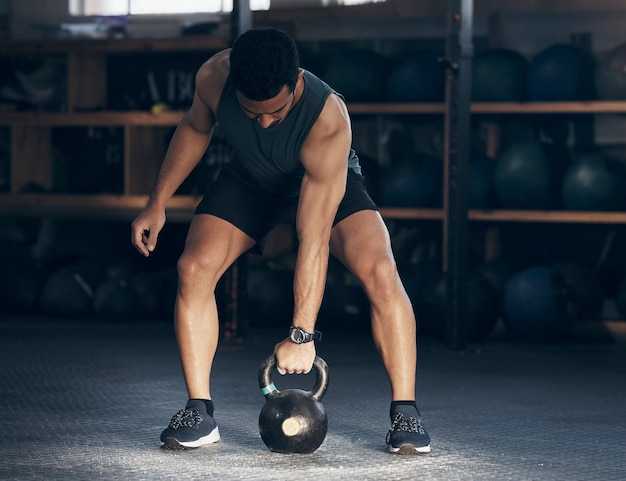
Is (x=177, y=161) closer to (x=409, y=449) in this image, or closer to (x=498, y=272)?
(x=409, y=449)

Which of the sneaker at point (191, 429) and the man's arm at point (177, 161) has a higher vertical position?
the man's arm at point (177, 161)

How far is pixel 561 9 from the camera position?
5957 mm

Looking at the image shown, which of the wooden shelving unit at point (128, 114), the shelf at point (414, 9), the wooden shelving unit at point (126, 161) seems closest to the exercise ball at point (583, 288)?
the wooden shelving unit at point (126, 161)

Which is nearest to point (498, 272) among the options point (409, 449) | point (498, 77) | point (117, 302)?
point (498, 77)

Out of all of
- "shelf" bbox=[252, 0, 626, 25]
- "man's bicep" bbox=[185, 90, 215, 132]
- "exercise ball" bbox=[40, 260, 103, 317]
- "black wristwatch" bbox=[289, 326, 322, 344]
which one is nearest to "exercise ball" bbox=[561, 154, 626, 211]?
"shelf" bbox=[252, 0, 626, 25]

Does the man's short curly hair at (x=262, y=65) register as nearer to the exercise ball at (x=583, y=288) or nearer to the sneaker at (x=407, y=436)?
the sneaker at (x=407, y=436)

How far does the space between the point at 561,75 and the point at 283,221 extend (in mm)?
2852

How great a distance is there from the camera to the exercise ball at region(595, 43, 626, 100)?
531 cm

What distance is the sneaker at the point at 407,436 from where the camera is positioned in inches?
109

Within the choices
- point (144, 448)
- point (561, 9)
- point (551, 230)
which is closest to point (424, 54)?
point (561, 9)

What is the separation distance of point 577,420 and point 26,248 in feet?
14.7

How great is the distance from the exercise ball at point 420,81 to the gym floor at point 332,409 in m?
1.20

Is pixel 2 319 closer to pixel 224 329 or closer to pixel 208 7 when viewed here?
pixel 224 329

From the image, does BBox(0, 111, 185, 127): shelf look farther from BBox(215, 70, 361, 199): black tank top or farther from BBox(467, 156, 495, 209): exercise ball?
BBox(215, 70, 361, 199): black tank top
